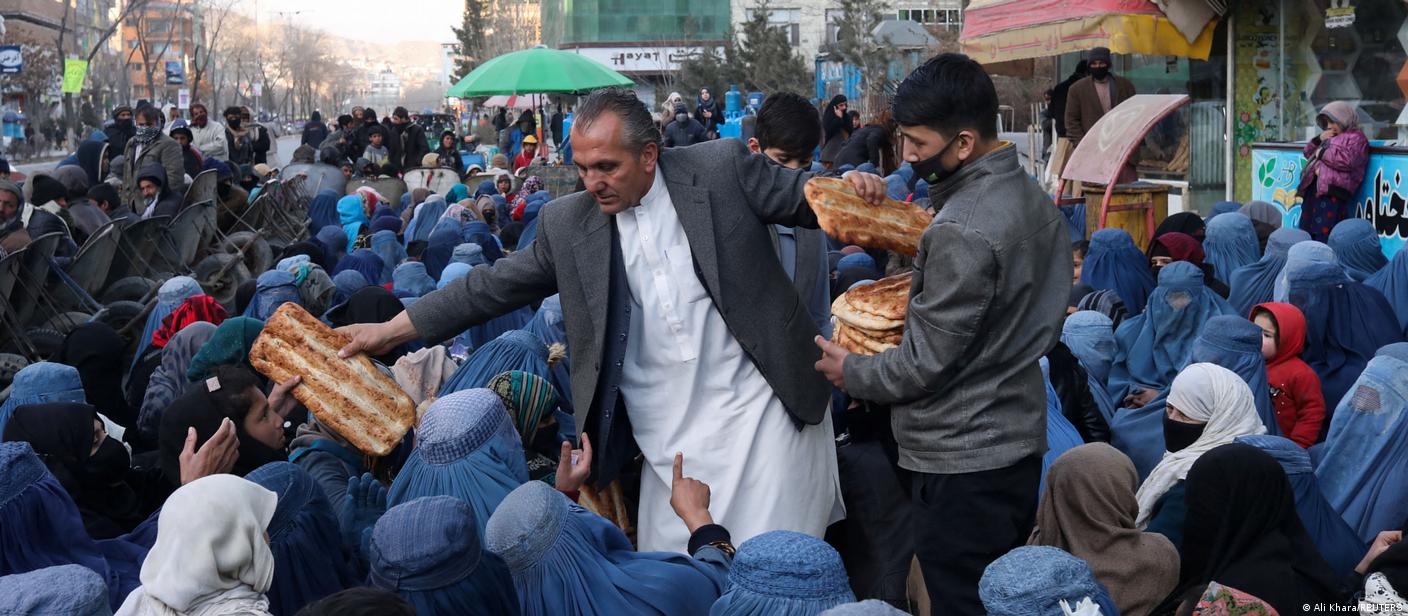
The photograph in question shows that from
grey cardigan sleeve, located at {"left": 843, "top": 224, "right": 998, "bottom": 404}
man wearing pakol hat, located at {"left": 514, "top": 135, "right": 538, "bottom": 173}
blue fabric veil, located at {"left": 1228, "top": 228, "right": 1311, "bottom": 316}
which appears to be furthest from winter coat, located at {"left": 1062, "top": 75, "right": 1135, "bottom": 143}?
grey cardigan sleeve, located at {"left": 843, "top": 224, "right": 998, "bottom": 404}

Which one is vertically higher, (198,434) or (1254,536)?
(198,434)

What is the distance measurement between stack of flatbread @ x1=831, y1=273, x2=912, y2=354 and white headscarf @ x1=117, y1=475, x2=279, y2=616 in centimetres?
123

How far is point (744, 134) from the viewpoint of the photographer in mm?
23609

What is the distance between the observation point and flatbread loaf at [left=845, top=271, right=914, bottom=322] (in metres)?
2.76

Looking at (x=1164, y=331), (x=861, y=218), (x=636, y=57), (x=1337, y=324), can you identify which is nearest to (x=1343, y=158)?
(x=1337, y=324)

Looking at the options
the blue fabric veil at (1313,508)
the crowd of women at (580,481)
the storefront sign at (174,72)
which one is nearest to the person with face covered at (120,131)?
the crowd of women at (580,481)

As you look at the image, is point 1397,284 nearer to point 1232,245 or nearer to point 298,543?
point 1232,245

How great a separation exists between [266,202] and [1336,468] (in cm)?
989

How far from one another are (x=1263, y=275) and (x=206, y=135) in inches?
491

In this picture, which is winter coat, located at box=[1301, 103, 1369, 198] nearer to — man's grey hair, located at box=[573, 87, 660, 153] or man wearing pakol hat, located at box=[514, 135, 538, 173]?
→ man's grey hair, located at box=[573, 87, 660, 153]

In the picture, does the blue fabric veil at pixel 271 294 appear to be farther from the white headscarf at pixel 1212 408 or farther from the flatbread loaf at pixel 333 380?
the white headscarf at pixel 1212 408

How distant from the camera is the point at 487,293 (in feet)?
10.8

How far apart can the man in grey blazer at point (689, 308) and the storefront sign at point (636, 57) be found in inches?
2335

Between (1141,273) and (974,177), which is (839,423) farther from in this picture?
(1141,273)
